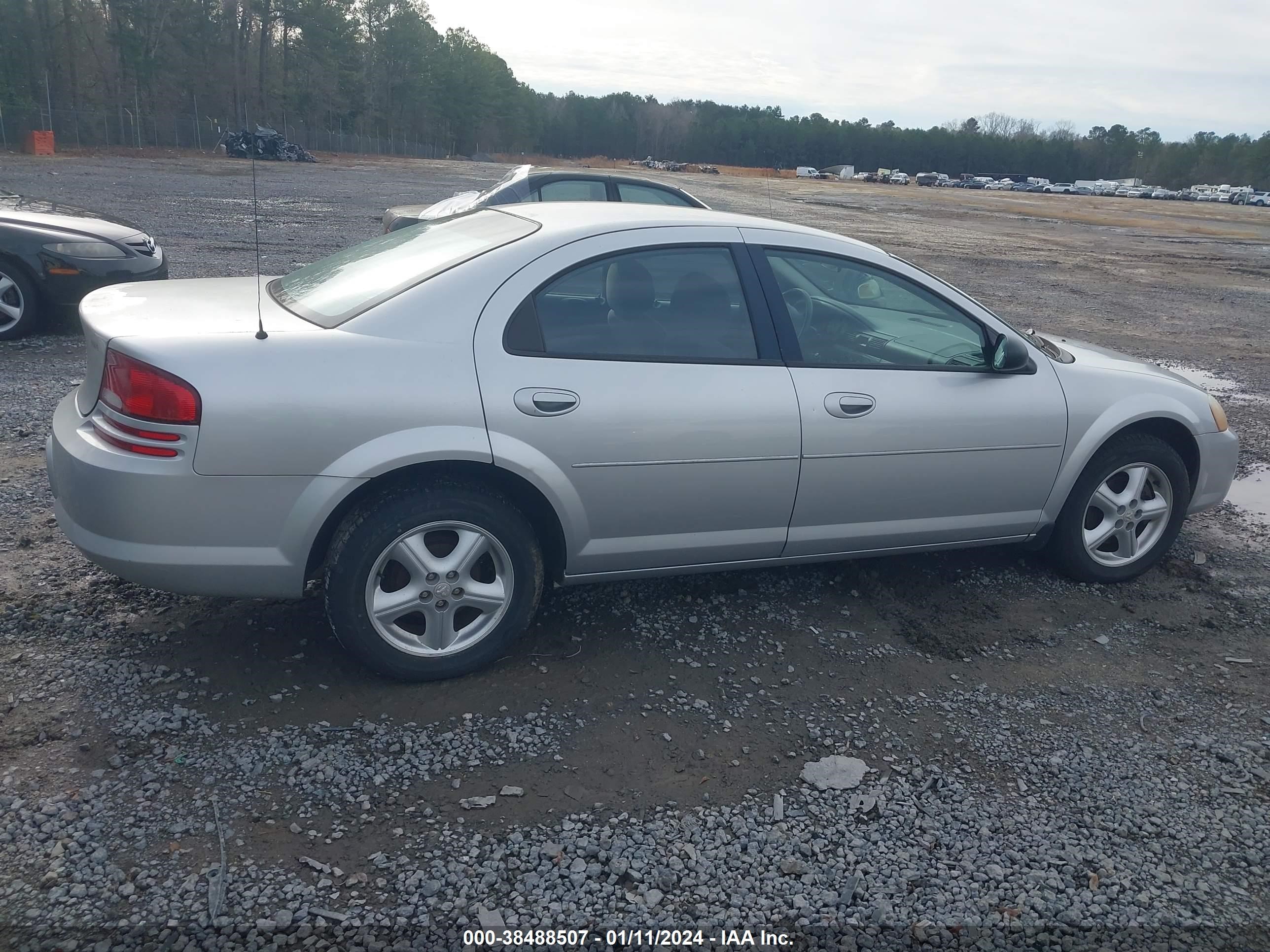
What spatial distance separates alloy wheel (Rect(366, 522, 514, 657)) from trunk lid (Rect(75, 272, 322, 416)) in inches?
Result: 33.7

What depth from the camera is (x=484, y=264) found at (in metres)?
3.59

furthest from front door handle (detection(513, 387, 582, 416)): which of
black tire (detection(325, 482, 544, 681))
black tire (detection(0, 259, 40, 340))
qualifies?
black tire (detection(0, 259, 40, 340))

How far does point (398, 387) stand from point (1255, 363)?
35.7 ft

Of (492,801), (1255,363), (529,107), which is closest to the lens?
(492,801)

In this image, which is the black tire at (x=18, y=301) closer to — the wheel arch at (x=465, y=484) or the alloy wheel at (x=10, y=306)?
the alloy wheel at (x=10, y=306)

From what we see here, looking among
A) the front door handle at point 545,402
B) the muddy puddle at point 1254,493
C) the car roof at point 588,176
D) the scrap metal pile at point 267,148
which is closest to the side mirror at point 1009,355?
the front door handle at point 545,402

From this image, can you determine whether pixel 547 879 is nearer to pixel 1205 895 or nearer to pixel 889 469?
pixel 1205 895

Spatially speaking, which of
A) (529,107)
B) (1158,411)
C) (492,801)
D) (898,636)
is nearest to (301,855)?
(492,801)

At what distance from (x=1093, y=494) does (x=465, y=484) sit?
3.06m

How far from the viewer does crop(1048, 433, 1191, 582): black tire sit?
15.0ft

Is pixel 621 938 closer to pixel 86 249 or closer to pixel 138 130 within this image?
pixel 86 249

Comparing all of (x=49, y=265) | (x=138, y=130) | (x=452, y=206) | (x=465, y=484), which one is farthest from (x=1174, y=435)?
(x=138, y=130)

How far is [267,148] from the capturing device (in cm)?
4925

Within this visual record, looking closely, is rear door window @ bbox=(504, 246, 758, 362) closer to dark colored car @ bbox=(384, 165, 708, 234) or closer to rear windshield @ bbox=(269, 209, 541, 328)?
rear windshield @ bbox=(269, 209, 541, 328)
